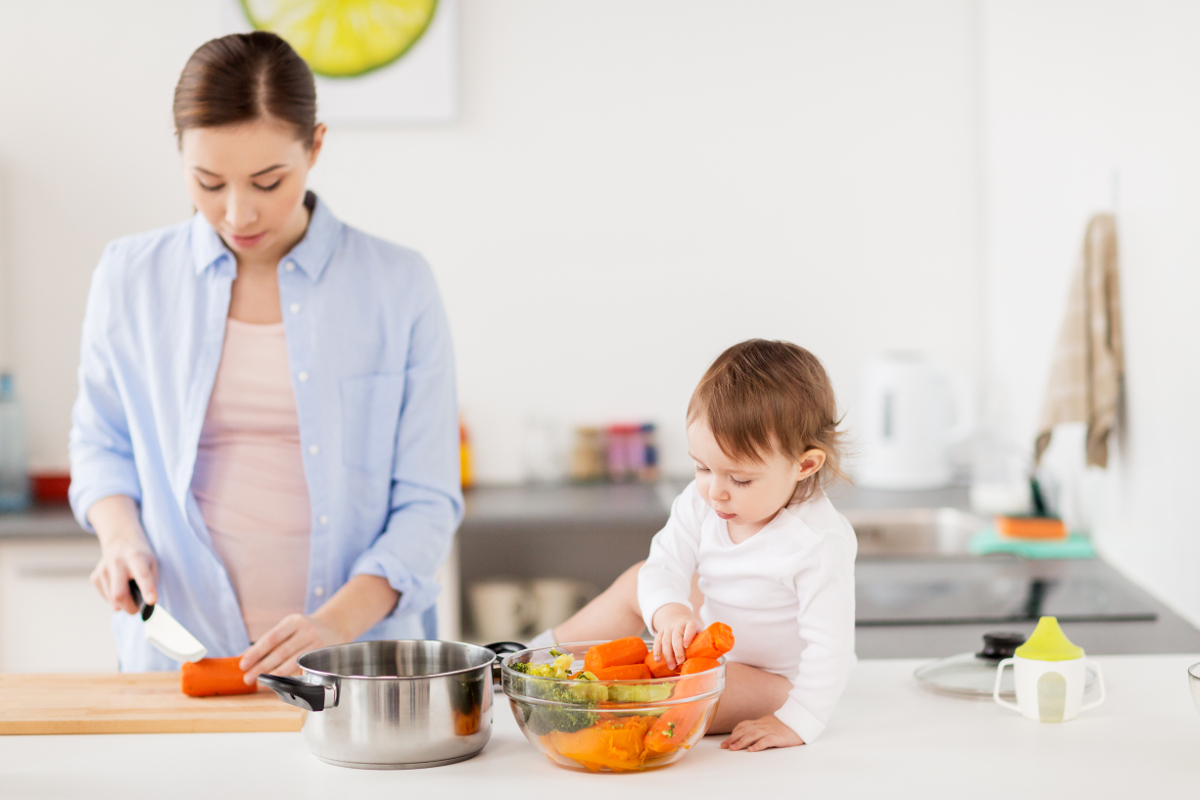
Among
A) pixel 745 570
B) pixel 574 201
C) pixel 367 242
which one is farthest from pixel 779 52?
pixel 745 570

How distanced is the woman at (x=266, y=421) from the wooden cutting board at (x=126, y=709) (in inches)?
10.5

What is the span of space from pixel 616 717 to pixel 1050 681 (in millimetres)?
414

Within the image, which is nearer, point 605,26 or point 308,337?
point 308,337

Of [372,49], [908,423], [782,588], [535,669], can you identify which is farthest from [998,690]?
[372,49]

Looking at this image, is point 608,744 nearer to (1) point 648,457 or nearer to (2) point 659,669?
(2) point 659,669

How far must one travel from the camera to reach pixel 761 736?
0.93 meters

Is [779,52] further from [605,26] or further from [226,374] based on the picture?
[226,374]

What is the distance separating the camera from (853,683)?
1.14 m

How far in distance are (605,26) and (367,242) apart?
1.63 meters

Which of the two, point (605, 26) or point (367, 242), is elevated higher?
point (605, 26)

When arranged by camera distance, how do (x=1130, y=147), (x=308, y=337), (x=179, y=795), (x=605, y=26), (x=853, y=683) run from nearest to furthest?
(x=179, y=795) → (x=853, y=683) → (x=308, y=337) → (x=1130, y=147) → (x=605, y=26)

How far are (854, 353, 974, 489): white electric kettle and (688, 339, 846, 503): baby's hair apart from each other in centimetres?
176

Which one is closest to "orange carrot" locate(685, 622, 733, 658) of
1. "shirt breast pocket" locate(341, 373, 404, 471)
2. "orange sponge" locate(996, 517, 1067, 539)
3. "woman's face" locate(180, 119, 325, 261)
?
"shirt breast pocket" locate(341, 373, 404, 471)

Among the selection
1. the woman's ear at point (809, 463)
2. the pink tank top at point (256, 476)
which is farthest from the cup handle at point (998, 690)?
the pink tank top at point (256, 476)
